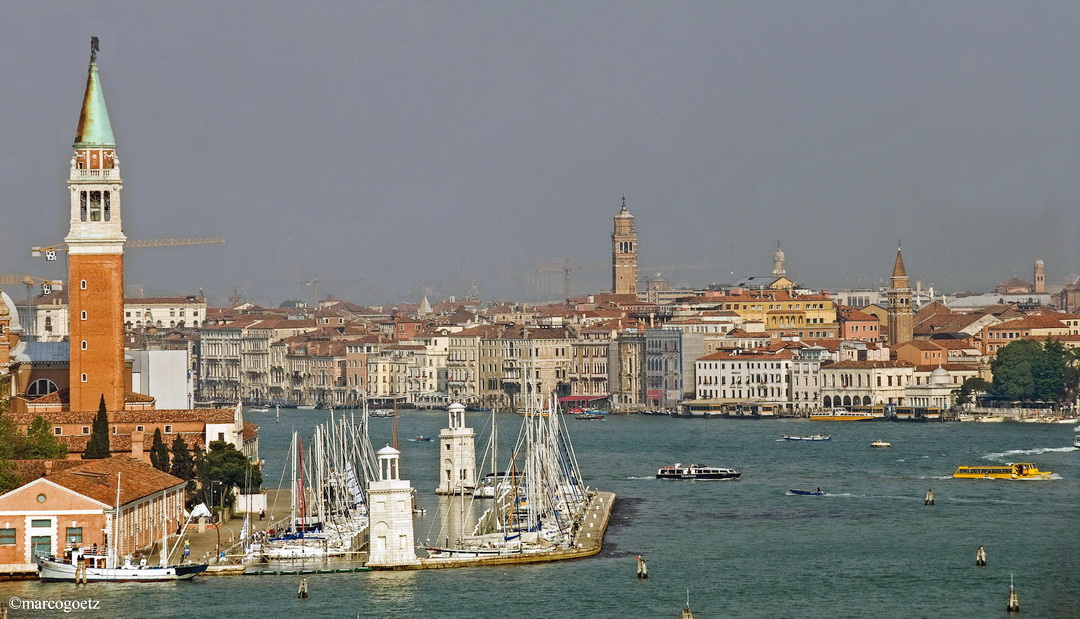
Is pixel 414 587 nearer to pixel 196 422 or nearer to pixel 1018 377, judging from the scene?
pixel 196 422

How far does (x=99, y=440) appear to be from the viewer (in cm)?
3456

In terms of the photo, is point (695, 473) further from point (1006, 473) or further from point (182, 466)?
point (182, 466)

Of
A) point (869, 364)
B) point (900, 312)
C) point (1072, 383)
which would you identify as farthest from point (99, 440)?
point (900, 312)

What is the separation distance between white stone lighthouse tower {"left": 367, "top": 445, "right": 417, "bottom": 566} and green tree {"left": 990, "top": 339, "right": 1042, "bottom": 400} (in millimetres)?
45357

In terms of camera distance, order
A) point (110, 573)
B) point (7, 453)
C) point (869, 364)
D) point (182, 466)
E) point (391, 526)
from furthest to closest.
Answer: point (869, 364), point (182, 466), point (7, 453), point (391, 526), point (110, 573)

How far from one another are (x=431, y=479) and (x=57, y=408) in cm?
752

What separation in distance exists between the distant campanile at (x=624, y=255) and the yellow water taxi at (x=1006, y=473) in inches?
2923

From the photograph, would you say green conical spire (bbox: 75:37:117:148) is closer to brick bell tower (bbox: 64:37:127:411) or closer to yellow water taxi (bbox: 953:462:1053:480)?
brick bell tower (bbox: 64:37:127:411)

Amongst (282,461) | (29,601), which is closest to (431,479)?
(282,461)

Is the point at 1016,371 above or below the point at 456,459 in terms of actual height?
above

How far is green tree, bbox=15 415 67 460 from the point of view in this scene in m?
33.7

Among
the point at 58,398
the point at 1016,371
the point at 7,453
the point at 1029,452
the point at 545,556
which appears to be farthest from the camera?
the point at 1016,371

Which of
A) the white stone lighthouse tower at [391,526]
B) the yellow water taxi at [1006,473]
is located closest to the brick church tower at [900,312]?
the yellow water taxi at [1006,473]

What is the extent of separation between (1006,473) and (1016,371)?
28263 millimetres
